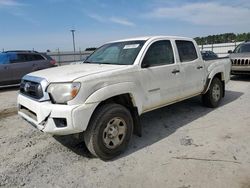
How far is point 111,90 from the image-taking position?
12.1 ft

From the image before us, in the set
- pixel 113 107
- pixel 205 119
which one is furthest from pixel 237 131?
pixel 113 107

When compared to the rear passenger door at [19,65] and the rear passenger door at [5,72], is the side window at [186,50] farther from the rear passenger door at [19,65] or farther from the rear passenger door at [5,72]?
the rear passenger door at [5,72]

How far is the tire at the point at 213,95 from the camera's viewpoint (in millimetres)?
6316

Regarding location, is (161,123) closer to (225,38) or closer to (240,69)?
(240,69)

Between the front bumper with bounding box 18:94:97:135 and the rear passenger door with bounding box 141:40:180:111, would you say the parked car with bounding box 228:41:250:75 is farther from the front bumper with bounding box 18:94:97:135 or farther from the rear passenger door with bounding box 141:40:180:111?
the front bumper with bounding box 18:94:97:135

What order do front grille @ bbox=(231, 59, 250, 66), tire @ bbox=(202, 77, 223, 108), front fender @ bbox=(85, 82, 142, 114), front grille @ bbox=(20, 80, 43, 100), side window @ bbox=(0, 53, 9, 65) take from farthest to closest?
side window @ bbox=(0, 53, 9, 65), front grille @ bbox=(231, 59, 250, 66), tire @ bbox=(202, 77, 223, 108), front grille @ bbox=(20, 80, 43, 100), front fender @ bbox=(85, 82, 142, 114)


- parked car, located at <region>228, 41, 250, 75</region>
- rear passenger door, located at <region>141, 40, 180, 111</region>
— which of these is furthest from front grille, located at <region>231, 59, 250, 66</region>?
rear passenger door, located at <region>141, 40, 180, 111</region>

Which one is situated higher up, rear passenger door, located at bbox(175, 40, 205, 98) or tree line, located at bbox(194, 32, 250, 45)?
tree line, located at bbox(194, 32, 250, 45)

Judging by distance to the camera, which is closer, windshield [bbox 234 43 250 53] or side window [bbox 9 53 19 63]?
side window [bbox 9 53 19 63]

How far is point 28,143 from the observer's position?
4.44m

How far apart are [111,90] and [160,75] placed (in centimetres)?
127

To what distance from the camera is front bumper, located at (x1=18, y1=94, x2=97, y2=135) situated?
330 centimetres

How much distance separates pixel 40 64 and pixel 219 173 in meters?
9.90

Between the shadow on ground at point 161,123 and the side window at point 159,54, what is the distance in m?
1.31
